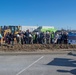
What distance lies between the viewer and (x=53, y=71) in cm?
1326

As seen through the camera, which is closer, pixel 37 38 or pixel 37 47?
pixel 37 47

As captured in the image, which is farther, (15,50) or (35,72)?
(15,50)

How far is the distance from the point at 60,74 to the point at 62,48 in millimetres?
14191

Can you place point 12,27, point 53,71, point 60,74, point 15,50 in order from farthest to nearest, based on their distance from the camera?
point 12,27 < point 15,50 < point 53,71 < point 60,74

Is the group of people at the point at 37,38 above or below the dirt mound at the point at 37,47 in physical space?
above

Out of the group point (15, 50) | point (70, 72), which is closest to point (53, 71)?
point (70, 72)

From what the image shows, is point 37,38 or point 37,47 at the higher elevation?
point 37,38

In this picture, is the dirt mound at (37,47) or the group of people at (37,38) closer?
the dirt mound at (37,47)

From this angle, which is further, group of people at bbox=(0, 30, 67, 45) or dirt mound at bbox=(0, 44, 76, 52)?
group of people at bbox=(0, 30, 67, 45)

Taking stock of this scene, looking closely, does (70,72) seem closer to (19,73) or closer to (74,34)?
(19,73)

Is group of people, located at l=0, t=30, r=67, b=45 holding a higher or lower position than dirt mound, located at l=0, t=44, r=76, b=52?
higher

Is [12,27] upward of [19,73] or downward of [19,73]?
upward

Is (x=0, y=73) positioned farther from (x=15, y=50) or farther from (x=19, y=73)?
(x=15, y=50)

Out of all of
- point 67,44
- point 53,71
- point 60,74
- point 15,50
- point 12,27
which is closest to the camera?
point 60,74
